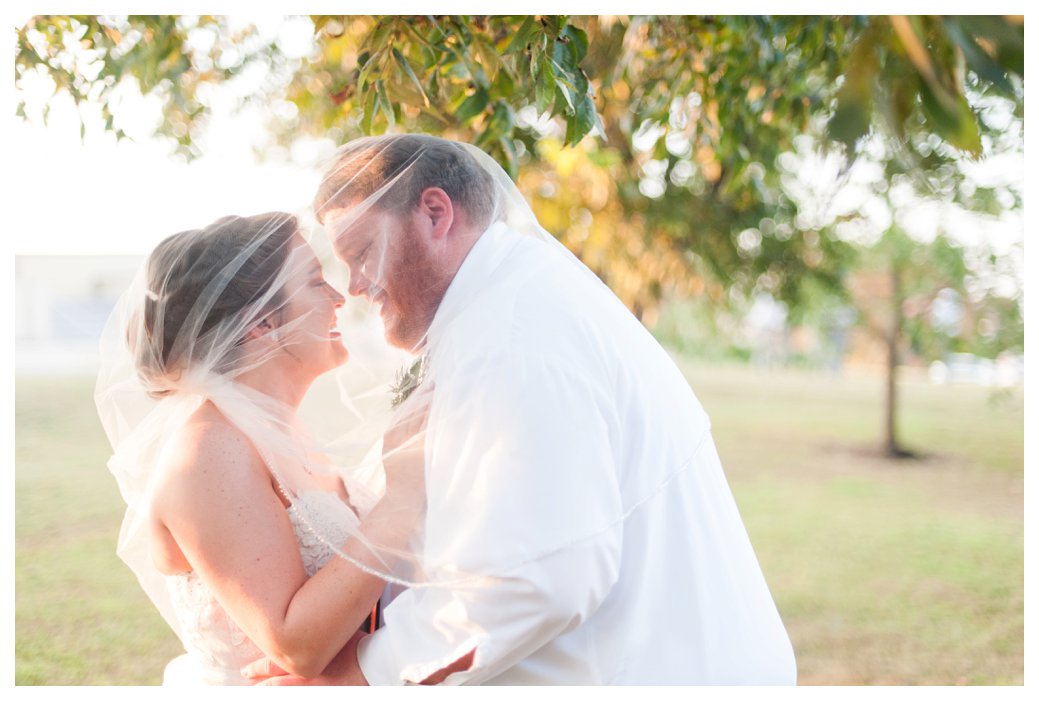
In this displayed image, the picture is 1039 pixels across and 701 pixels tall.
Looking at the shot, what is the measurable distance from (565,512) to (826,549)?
9.43 m

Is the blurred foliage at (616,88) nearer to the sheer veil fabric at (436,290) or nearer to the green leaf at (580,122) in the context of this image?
the green leaf at (580,122)

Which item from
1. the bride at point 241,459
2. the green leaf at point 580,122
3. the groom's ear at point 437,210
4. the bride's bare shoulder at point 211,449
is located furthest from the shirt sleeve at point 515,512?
the green leaf at point 580,122

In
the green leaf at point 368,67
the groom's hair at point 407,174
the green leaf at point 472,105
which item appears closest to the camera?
the groom's hair at point 407,174

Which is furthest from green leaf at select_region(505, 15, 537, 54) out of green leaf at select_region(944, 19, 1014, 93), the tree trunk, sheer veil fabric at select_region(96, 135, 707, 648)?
the tree trunk

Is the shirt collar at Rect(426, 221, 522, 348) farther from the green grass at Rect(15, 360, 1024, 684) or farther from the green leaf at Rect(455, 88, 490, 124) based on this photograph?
the green grass at Rect(15, 360, 1024, 684)

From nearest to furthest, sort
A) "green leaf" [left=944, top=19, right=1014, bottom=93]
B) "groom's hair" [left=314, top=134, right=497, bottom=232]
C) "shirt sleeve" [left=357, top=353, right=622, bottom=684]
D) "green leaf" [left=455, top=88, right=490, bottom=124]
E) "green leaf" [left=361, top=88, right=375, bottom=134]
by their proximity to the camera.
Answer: "green leaf" [left=944, top=19, right=1014, bottom=93] → "shirt sleeve" [left=357, top=353, right=622, bottom=684] → "groom's hair" [left=314, top=134, right=497, bottom=232] → "green leaf" [left=361, top=88, right=375, bottom=134] → "green leaf" [left=455, top=88, right=490, bottom=124]

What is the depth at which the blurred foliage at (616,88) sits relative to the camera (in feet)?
2.29

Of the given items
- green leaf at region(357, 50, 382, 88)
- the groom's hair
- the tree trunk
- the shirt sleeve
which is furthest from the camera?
the tree trunk

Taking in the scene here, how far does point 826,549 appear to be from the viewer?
10.3m

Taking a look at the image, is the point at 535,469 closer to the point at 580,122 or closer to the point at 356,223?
the point at 356,223

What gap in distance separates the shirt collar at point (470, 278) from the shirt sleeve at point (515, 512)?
199 millimetres

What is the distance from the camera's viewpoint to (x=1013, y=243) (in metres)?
11.3

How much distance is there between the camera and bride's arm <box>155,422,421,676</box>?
197 cm
